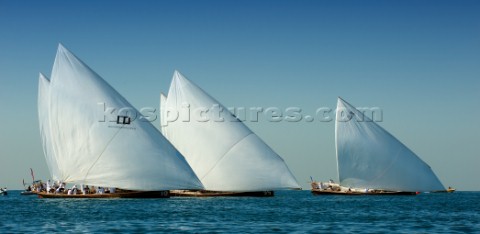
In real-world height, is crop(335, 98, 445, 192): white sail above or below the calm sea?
above

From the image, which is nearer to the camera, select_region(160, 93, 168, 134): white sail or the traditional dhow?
select_region(160, 93, 168, 134): white sail

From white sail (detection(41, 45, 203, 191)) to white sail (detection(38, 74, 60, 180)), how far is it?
1974 millimetres

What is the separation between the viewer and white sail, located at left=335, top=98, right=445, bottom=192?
4277 inches

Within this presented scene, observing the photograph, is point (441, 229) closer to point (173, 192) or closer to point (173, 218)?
point (173, 218)

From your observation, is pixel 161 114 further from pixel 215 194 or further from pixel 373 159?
pixel 373 159

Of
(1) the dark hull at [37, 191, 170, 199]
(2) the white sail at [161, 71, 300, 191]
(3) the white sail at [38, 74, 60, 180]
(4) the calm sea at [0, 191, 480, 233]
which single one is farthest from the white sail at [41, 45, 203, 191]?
(2) the white sail at [161, 71, 300, 191]

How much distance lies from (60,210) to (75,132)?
16.4m

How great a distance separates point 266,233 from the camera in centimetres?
4759

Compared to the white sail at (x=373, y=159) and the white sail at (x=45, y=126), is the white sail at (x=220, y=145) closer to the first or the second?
the white sail at (x=373, y=159)

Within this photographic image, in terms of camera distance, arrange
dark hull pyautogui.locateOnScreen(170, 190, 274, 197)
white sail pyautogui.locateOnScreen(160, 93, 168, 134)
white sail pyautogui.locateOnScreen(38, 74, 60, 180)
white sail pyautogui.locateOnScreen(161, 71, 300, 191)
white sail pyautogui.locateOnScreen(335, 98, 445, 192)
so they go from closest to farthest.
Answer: white sail pyautogui.locateOnScreen(38, 74, 60, 180), white sail pyautogui.locateOnScreen(161, 71, 300, 191), dark hull pyautogui.locateOnScreen(170, 190, 274, 197), white sail pyautogui.locateOnScreen(160, 93, 168, 134), white sail pyautogui.locateOnScreen(335, 98, 445, 192)

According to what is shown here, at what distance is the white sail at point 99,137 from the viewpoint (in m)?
84.1

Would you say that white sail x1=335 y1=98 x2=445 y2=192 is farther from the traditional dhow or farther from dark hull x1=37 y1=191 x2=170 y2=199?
dark hull x1=37 y1=191 x2=170 y2=199

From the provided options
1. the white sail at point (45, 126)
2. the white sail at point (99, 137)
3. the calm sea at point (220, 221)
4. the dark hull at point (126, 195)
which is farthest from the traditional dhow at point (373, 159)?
the white sail at point (45, 126)

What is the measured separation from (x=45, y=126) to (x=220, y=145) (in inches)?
961
